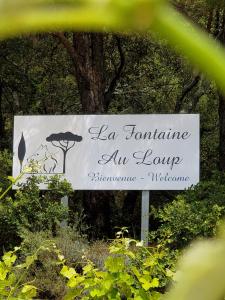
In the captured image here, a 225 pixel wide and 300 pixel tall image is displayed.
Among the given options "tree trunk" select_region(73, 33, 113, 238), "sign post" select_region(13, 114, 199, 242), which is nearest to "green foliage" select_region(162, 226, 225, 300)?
"sign post" select_region(13, 114, 199, 242)

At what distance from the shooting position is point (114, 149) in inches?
328

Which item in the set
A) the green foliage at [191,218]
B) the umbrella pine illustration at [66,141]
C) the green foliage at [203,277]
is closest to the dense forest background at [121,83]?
the umbrella pine illustration at [66,141]

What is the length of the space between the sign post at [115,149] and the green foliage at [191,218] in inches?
49.5

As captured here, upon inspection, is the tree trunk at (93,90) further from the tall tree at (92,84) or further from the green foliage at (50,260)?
the green foliage at (50,260)

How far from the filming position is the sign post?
8.14 meters

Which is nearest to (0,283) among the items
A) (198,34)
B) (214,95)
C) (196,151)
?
(198,34)

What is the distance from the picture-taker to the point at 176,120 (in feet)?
26.9

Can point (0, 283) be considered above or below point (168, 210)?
below

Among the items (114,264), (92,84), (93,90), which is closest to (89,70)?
(92,84)

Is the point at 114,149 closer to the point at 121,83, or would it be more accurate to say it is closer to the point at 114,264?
the point at 121,83

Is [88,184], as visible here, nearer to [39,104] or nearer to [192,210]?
[192,210]

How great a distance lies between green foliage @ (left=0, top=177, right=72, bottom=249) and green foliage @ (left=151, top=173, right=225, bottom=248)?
1.22 metres

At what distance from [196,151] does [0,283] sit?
616 centimetres

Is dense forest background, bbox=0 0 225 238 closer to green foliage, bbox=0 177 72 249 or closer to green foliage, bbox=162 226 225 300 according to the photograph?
green foliage, bbox=0 177 72 249
